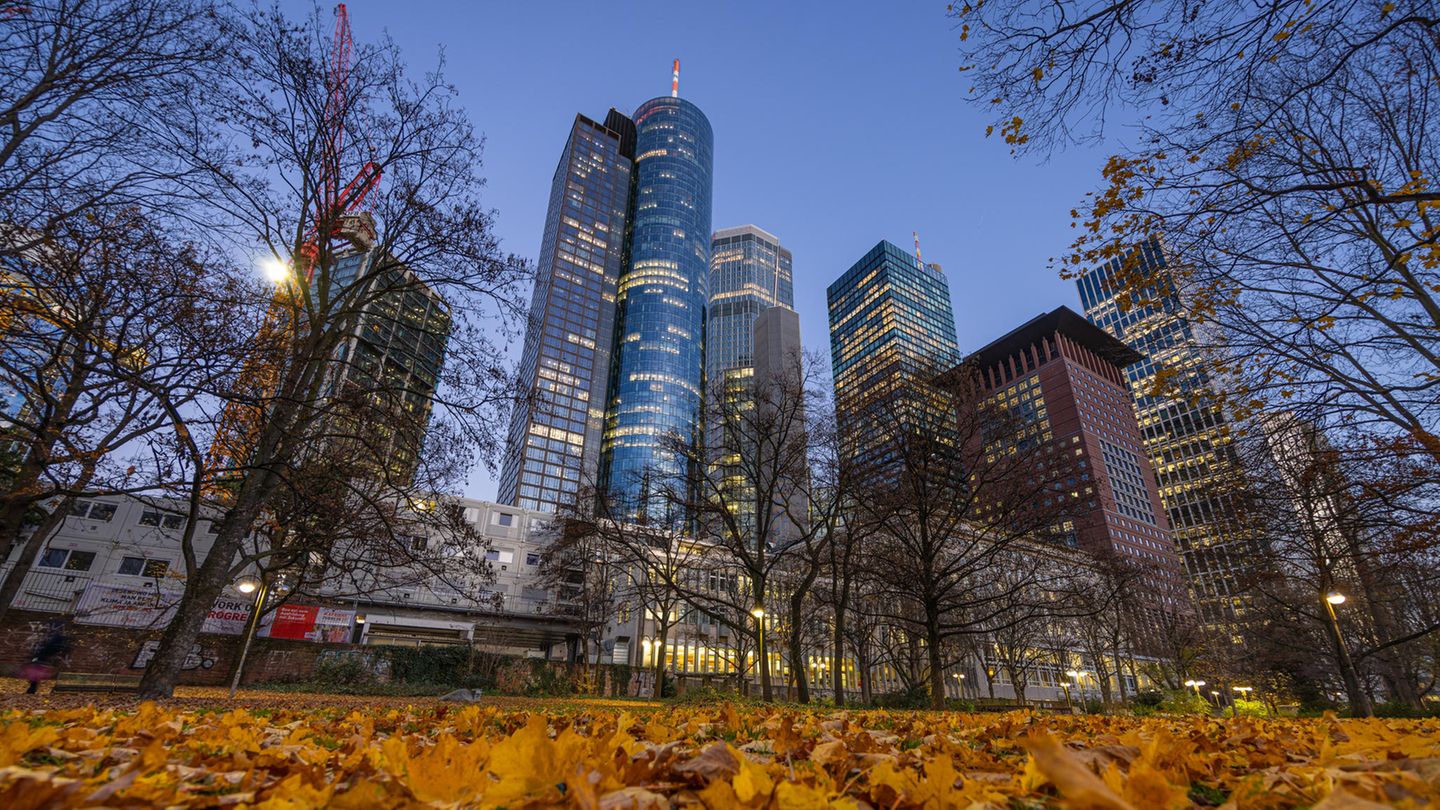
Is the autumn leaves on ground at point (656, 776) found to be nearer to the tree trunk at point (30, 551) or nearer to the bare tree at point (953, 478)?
the bare tree at point (953, 478)

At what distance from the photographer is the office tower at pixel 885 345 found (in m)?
17.1

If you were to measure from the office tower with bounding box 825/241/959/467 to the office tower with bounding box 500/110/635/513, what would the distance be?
57240 mm

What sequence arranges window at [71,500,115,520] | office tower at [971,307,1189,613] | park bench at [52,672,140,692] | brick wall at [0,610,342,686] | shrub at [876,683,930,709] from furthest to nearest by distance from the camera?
office tower at [971,307,1189,613] < window at [71,500,115,520] < brick wall at [0,610,342,686] < shrub at [876,683,930,709] < park bench at [52,672,140,692]

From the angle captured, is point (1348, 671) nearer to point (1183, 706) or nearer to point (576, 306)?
point (1183, 706)

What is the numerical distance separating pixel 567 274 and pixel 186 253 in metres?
138

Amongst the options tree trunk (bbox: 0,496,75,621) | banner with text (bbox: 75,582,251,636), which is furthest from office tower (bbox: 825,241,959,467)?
banner with text (bbox: 75,582,251,636)

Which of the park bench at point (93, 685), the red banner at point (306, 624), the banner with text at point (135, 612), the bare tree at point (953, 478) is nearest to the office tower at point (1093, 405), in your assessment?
the bare tree at point (953, 478)

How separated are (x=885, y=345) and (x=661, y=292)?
75.7m

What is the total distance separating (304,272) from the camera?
A: 13.6 meters

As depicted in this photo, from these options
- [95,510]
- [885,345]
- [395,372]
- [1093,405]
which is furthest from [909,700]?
[1093,405]

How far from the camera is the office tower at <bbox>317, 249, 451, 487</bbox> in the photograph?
12.0 meters

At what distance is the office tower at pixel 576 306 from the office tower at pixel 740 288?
3459 cm

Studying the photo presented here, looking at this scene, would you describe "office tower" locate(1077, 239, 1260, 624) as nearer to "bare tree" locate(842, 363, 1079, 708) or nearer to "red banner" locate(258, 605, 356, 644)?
"bare tree" locate(842, 363, 1079, 708)

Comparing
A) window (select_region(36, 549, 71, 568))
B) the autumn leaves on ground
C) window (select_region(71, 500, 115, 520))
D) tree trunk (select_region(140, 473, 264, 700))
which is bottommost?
the autumn leaves on ground
